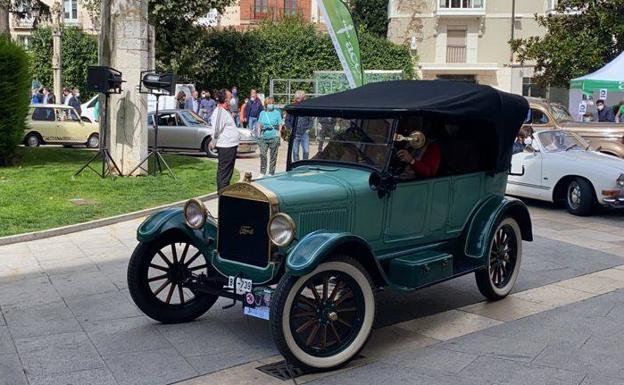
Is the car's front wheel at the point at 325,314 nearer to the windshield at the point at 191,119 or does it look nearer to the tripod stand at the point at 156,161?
the tripod stand at the point at 156,161

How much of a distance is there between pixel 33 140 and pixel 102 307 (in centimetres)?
1711

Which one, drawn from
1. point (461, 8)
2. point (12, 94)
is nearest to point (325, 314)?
point (12, 94)

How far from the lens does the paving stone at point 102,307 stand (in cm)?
663

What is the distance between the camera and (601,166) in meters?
12.7

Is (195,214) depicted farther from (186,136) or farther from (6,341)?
(186,136)

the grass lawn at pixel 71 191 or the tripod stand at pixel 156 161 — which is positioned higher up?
the tripod stand at pixel 156 161

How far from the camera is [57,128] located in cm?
2272

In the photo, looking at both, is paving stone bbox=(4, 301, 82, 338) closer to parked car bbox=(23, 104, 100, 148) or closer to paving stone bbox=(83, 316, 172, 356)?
paving stone bbox=(83, 316, 172, 356)

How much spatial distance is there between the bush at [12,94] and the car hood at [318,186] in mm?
11060

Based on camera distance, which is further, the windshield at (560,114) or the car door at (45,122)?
the car door at (45,122)

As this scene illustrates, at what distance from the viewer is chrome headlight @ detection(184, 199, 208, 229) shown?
19.8 feet

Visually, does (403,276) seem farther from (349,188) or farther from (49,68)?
(49,68)

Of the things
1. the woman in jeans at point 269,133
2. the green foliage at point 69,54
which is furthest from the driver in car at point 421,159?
the green foliage at point 69,54

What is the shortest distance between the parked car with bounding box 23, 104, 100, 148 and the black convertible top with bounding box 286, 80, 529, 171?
17.4 m
